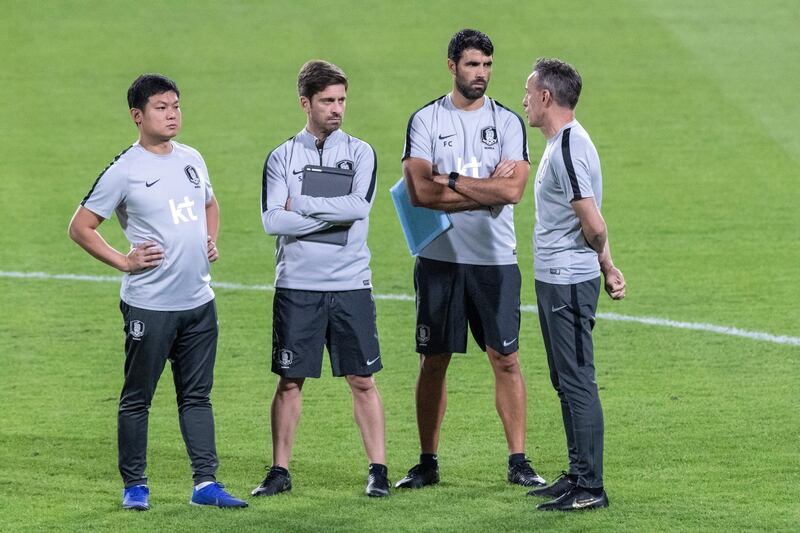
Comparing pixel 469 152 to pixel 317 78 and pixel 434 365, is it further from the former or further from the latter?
pixel 434 365

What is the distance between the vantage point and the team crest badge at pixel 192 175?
666cm

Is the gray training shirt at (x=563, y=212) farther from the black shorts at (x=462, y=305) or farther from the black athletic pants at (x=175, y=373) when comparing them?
the black athletic pants at (x=175, y=373)

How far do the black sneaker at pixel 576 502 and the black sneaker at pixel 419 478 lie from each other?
0.76 m

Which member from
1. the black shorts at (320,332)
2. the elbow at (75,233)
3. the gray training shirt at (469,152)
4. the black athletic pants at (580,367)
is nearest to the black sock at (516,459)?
the black athletic pants at (580,367)

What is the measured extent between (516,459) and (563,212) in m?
1.40

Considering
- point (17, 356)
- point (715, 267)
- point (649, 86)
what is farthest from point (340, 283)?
point (649, 86)

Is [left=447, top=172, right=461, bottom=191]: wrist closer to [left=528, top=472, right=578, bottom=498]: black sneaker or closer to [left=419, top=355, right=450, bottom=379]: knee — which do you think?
[left=419, top=355, right=450, bottom=379]: knee

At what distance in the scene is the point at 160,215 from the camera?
6574mm

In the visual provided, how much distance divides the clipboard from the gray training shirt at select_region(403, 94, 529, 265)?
17.2 inches

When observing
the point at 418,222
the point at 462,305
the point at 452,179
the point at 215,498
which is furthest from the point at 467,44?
the point at 215,498

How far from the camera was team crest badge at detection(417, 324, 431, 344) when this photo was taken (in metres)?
7.25

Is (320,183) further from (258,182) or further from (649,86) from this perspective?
(649,86)

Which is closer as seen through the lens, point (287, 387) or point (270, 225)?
point (270, 225)

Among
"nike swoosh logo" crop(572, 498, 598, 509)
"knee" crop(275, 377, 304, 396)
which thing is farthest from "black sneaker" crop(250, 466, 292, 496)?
"nike swoosh logo" crop(572, 498, 598, 509)
